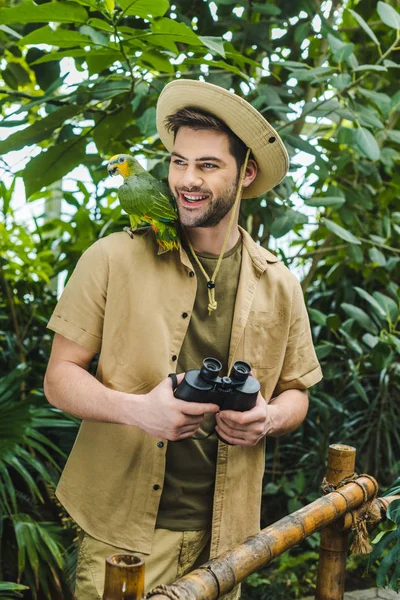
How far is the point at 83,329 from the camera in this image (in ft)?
4.69

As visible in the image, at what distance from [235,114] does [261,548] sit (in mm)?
937

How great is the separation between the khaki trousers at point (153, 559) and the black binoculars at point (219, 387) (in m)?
0.41

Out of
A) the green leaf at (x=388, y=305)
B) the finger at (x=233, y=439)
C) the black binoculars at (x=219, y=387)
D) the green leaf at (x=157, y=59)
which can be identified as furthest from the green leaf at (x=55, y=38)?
the green leaf at (x=388, y=305)

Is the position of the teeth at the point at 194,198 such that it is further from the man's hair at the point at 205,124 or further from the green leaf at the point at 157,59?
the green leaf at the point at 157,59

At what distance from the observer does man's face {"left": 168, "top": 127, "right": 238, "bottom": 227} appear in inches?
57.6

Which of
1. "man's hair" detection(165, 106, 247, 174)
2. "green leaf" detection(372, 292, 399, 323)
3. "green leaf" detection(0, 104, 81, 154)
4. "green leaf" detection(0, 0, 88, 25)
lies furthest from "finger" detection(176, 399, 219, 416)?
"green leaf" detection(372, 292, 399, 323)

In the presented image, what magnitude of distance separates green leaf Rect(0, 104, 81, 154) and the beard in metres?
0.59

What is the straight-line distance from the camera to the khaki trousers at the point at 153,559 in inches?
57.4

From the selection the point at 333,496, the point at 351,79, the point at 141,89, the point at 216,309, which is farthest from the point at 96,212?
the point at 333,496

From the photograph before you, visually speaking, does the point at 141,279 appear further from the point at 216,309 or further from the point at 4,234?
the point at 4,234

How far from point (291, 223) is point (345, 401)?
4.66ft

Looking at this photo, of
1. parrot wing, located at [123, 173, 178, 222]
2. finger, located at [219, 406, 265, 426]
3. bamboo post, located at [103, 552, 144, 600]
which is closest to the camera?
bamboo post, located at [103, 552, 144, 600]

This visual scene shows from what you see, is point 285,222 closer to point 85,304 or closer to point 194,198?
point 194,198

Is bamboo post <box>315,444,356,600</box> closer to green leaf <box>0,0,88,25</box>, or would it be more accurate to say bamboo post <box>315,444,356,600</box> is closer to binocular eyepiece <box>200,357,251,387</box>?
binocular eyepiece <box>200,357,251,387</box>
